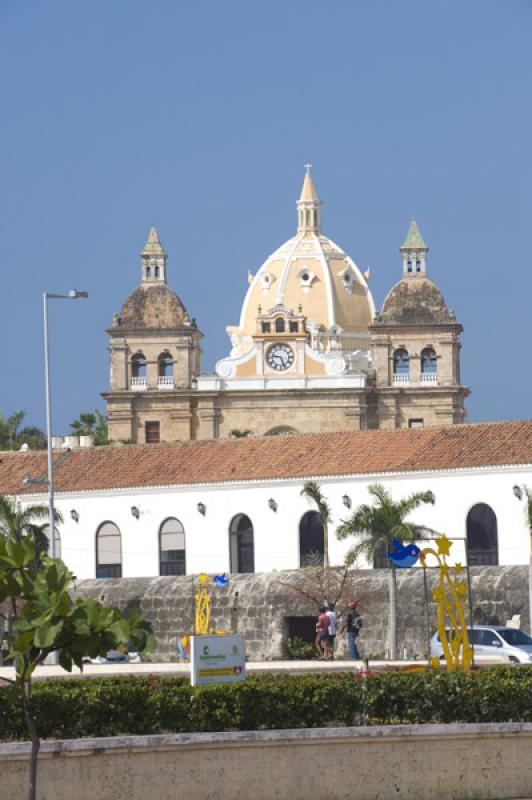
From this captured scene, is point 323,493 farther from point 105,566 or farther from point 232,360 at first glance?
point 232,360

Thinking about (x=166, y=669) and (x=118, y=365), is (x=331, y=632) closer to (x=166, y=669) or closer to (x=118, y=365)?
(x=166, y=669)

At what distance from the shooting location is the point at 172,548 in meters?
64.6

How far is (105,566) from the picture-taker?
65500 millimetres

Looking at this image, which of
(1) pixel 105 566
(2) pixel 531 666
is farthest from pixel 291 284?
(2) pixel 531 666

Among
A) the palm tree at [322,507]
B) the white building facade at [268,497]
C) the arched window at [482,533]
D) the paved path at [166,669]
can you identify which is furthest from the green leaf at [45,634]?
the palm tree at [322,507]

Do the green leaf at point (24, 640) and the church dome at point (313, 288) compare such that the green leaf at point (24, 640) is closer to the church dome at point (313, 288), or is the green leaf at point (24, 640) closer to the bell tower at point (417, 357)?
the bell tower at point (417, 357)

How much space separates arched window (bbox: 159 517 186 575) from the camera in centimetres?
6419

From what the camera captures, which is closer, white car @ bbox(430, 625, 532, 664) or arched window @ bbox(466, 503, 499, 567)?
white car @ bbox(430, 625, 532, 664)

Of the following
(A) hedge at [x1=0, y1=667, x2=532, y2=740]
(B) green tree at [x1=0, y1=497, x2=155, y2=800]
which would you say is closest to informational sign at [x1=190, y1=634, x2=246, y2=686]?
(A) hedge at [x1=0, y1=667, x2=532, y2=740]

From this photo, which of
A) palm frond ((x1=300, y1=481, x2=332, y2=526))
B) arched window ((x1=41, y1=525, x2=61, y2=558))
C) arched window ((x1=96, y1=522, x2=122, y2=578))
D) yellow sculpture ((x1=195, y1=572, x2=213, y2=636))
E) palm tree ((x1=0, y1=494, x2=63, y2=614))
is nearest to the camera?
yellow sculpture ((x1=195, y1=572, x2=213, y2=636))

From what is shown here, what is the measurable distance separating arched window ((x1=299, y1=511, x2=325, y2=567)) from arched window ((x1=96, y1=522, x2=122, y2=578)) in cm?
600

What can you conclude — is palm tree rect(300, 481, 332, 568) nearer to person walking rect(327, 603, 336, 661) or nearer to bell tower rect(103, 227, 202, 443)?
person walking rect(327, 603, 336, 661)

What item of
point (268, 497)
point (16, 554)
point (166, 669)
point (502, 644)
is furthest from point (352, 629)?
point (16, 554)

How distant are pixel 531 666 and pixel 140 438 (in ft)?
Answer: 344
